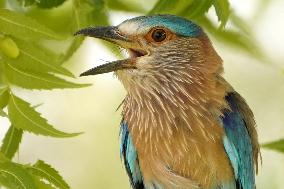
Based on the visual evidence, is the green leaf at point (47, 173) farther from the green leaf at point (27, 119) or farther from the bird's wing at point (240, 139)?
the bird's wing at point (240, 139)

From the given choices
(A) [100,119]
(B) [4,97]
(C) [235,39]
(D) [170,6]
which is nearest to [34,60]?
(B) [4,97]

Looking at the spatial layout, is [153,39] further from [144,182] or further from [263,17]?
[263,17]

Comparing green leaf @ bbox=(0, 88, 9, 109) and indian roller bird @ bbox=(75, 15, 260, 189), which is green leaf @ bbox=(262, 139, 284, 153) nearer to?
indian roller bird @ bbox=(75, 15, 260, 189)

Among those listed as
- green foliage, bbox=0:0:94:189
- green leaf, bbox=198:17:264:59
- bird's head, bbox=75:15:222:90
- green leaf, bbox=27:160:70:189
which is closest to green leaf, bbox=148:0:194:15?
bird's head, bbox=75:15:222:90

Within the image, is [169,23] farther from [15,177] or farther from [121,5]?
[15,177]

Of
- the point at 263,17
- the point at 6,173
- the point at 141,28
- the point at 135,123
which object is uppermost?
the point at 263,17

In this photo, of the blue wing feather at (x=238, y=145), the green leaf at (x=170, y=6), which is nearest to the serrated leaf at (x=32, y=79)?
the green leaf at (x=170, y=6)

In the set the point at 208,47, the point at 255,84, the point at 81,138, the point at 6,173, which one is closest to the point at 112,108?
the point at 81,138
